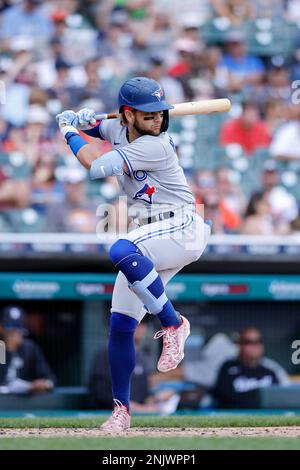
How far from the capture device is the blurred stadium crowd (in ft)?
32.6

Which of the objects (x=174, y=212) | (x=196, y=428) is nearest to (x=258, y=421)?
(x=196, y=428)

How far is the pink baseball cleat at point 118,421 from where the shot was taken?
18.5ft

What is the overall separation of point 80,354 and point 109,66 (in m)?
3.29

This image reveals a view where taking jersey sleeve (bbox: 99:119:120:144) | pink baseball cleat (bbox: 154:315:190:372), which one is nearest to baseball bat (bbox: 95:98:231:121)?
jersey sleeve (bbox: 99:119:120:144)

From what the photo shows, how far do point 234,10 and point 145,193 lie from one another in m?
6.89

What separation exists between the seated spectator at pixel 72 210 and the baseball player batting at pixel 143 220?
149 inches

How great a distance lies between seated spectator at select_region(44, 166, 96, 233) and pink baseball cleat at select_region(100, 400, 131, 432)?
3.96 meters

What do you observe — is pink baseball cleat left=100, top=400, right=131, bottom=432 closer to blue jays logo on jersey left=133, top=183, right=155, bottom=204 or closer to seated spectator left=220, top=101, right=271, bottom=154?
blue jays logo on jersey left=133, top=183, right=155, bottom=204

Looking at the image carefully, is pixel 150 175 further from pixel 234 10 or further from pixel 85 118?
pixel 234 10

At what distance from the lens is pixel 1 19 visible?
1148cm

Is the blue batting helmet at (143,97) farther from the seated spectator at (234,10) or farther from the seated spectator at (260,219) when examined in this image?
the seated spectator at (234,10)

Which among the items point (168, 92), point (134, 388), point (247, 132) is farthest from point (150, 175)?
point (168, 92)

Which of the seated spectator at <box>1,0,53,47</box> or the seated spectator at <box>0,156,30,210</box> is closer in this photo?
the seated spectator at <box>0,156,30,210</box>
